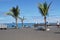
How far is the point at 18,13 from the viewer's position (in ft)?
103

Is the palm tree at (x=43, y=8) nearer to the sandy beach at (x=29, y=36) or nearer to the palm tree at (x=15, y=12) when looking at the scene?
the palm tree at (x=15, y=12)

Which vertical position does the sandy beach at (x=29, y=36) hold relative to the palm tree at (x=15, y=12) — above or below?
below

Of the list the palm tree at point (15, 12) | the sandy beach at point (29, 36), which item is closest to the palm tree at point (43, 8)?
the palm tree at point (15, 12)

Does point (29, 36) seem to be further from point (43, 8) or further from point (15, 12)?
point (15, 12)

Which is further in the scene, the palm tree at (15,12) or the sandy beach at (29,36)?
the palm tree at (15,12)

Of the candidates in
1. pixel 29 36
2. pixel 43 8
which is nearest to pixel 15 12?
pixel 43 8

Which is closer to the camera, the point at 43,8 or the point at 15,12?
the point at 43,8

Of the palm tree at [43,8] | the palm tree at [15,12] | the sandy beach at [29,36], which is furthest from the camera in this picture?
the palm tree at [15,12]

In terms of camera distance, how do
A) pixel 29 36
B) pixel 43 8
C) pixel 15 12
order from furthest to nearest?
pixel 15 12, pixel 43 8, pixel 29 36

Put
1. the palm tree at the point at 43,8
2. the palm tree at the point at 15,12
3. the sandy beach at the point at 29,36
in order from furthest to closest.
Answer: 1. the palm tree at the point at 15,12
2. the palm tree at the point at 43,8
3. the sandy beach at the point at 29,36

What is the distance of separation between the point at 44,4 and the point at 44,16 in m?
1.73

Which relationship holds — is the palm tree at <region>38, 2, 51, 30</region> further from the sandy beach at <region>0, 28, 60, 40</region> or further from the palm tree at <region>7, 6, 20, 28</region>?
the sandy beach at <region>0, 28, 60, 40</region>

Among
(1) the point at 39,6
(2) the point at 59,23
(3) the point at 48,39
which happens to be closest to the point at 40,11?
(1) the point at 39,6

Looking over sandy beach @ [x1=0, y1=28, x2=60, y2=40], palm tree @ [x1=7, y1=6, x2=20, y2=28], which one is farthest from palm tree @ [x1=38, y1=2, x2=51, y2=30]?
sandy beach @ [x1=0, y1=28, x2=60, y2=40]
